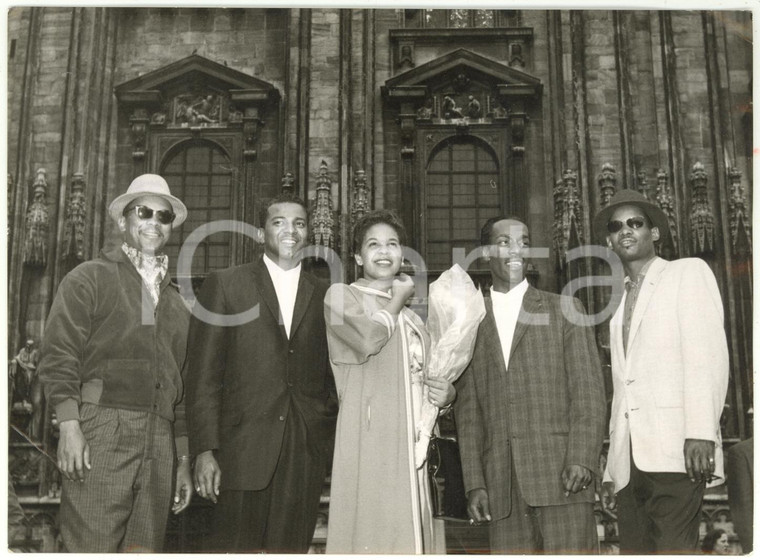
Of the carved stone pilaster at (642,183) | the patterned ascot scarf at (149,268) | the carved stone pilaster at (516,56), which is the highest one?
the carved stone pilaster at (516,56)

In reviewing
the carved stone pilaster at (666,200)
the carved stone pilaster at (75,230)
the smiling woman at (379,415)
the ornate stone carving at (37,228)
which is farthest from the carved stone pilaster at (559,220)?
the ornate stone carving at (37,228)

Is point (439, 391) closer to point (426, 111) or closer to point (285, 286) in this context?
point (285, 286)

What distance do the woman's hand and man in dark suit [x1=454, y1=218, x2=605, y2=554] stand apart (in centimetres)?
31

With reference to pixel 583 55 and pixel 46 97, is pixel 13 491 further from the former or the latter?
pixel 583 55

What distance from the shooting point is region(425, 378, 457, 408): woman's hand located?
5617 millimetres

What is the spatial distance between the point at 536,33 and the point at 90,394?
464 cm

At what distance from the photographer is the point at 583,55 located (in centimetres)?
A: 811

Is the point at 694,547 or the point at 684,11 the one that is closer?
the point at 694,547

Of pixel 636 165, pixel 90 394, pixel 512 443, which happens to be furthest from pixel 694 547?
pixel 90 394

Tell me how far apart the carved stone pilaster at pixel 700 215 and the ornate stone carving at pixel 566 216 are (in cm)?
87

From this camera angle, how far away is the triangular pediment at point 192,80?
8227 mm

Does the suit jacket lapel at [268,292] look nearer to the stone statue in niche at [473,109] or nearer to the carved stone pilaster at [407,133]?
the carved stone pilaster at [407,133]

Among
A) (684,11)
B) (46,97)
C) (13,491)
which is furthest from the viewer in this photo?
(46,97)

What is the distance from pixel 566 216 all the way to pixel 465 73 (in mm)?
1545
